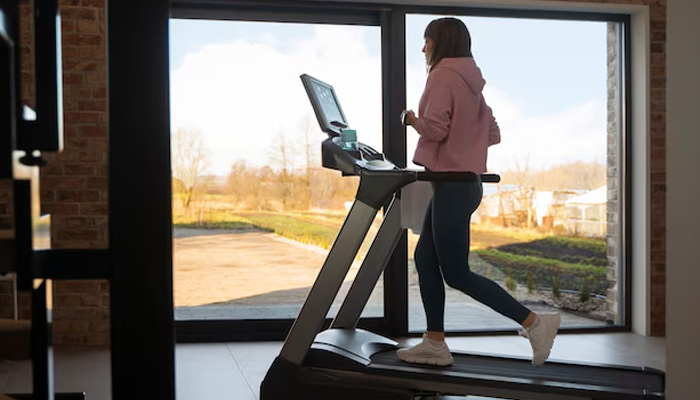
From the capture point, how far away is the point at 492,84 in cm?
444

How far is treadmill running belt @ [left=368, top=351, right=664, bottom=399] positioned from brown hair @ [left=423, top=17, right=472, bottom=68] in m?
1.14

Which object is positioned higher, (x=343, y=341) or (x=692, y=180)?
(x=692, y=180)

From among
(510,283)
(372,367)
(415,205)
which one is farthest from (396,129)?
(372,367)

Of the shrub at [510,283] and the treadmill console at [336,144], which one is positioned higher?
the treadmill console at [336,144]

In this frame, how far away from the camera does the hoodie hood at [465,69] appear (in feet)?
9.73

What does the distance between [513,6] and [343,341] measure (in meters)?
2.28

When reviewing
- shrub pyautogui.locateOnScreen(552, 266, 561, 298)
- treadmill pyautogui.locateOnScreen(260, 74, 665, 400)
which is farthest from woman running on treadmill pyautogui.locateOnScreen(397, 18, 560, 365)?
shrub pyautogui.locateOnScreen(552, 266, 561, 298)

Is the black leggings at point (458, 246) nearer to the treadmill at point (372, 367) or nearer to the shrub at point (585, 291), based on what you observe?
the treadmill at point (372, 367)

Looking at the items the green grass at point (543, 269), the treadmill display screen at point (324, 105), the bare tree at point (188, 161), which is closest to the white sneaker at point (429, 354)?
the treadmill display screen at point (324, 105)

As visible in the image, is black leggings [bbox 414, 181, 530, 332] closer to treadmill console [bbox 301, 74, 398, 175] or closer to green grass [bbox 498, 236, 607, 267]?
treadmill console [bbox 301, 74, 398, 175]

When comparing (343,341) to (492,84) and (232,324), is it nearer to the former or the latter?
(232,324)

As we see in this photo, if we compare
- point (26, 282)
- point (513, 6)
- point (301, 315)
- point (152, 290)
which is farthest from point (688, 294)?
point (513, 6)

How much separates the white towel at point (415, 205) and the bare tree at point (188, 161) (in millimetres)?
1384

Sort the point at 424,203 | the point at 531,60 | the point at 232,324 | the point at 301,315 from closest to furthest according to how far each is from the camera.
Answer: the point at 301,315, the point at 424,203, the point at 232,324, the point at 531,60
